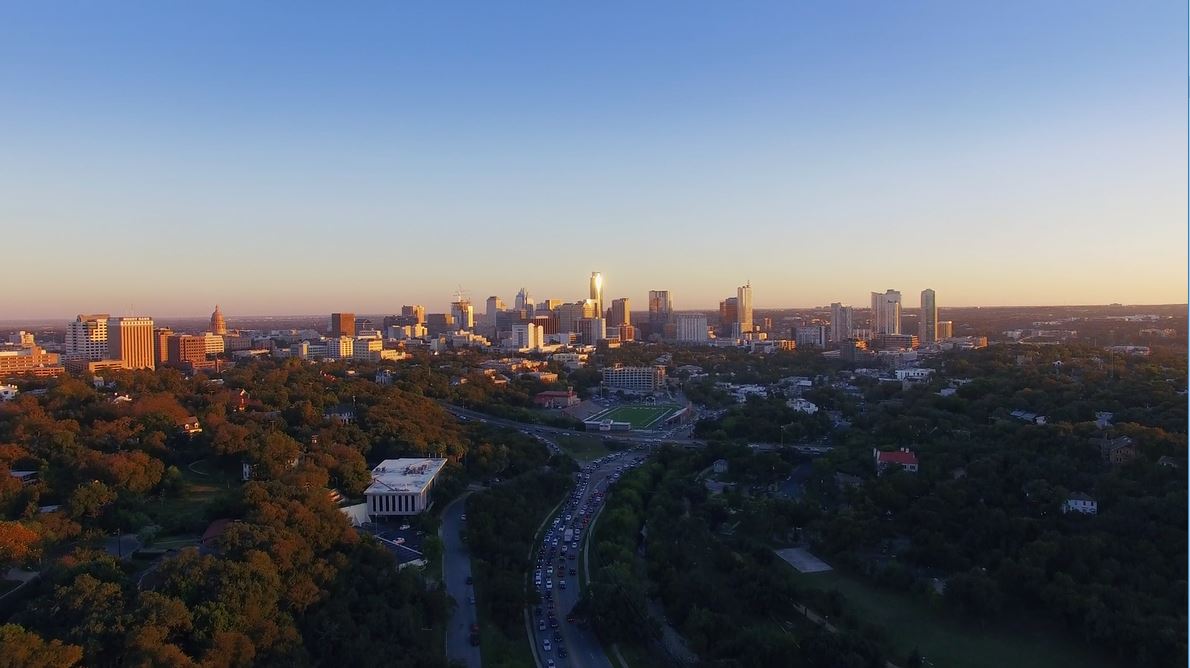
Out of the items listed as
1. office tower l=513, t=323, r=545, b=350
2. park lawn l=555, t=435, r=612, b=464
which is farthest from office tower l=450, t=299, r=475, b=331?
park lawn l=555, t=435, r=612, b=464

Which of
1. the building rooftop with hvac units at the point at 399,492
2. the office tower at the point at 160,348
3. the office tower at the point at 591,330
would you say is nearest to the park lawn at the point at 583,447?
the building rooftop with hvac units at the point at 399,492

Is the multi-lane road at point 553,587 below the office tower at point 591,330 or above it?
below

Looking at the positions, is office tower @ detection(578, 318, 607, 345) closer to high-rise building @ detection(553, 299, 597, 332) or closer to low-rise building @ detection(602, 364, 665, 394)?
high-rise building @ detection(553, 299, 597, 332)

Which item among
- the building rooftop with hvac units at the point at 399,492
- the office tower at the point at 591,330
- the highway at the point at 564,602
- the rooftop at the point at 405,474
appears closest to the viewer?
the highway at the point at 564,602

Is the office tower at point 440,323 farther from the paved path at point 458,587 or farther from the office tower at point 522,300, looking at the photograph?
the paved path at point 458,587

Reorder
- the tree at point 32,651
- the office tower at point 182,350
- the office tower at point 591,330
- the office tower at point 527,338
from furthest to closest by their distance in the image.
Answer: the office tower at point 591,330 < the office tower at point 527,338 < the office tower at point 182,350 < the tree at point 32,651

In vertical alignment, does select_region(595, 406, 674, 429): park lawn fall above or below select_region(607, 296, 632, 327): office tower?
below

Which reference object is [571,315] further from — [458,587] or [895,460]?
[458,587]
